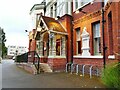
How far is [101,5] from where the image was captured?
14320mm

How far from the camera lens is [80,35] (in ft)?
55.4

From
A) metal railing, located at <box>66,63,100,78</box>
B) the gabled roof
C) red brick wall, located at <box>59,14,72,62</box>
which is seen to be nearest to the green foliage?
metal railing, located at <box>66,63,100,78</box>

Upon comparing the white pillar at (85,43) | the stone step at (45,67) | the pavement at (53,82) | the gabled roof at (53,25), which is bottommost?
the pavement at (53,82)

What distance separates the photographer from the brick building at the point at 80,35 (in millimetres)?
13328

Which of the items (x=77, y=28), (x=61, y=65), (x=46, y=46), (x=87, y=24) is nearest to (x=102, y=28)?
(x=87, y=24)

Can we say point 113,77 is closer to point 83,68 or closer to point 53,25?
point 83,68

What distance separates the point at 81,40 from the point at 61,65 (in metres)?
2.77

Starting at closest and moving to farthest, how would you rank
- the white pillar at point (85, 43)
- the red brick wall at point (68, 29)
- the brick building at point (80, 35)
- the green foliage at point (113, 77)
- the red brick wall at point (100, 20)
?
the green foliage at point (113, 77)
the red brick wall at point (100, 20)
the brick building at point (80, 35)
the white pillar at point (85, 43)
the red brick wall at point (68, 29)

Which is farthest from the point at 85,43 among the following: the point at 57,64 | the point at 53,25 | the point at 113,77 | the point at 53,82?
A: the point at 113,77

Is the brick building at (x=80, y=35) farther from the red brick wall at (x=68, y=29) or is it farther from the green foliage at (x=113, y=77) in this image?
the green foliage at (x=113, y=77)

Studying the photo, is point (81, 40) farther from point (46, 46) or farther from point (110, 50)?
point (46, 46)

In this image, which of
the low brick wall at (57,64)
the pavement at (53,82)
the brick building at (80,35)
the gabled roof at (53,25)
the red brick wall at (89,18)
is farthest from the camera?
the gabled roof at (53,25)

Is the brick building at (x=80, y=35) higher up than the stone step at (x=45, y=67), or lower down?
higher up

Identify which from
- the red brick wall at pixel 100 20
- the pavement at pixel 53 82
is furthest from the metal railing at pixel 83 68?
the pavement at pixel 53 82
